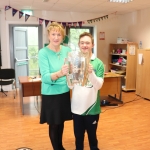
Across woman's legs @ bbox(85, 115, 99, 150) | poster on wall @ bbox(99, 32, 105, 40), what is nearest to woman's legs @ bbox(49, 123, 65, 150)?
woman's legs @ bbox(85, 115, 99, 150)

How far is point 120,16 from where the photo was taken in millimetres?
6184

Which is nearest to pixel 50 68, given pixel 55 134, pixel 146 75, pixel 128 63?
pixel 55 134

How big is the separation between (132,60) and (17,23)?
3.31 metres

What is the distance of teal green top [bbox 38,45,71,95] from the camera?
5.44 feet

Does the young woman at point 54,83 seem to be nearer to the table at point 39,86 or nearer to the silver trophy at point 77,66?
the silver trophy at point 77,66

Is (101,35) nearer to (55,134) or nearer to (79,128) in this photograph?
(79,128)

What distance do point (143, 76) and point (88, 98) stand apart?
3354 millimetres

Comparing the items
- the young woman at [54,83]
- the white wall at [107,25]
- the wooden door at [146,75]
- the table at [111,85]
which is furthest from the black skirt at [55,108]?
the white wall at [107,25]

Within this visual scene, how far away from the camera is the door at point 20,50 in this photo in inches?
225

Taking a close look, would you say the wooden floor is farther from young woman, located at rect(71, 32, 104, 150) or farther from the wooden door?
young woman, located at rect(71, 32, 104, 150)

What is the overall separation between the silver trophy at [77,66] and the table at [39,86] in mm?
2354

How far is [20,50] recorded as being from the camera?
5.90m

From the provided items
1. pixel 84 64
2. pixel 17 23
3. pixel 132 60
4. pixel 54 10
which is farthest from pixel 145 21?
pixel 84 64

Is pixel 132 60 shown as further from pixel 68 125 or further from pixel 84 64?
pixel 84 64
